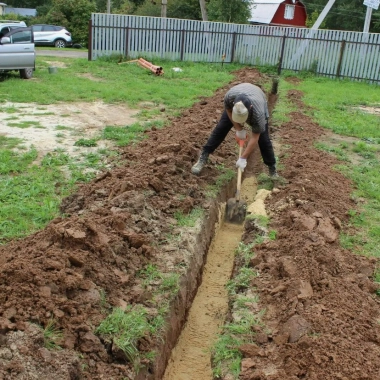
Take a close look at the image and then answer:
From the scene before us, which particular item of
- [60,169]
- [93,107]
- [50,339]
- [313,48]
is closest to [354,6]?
[313,48]

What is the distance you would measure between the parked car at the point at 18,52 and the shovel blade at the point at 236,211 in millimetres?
9483

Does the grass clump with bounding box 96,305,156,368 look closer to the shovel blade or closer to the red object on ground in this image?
Result: the shovel blade

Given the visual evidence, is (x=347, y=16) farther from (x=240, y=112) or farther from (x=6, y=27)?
(x=240, y=112)

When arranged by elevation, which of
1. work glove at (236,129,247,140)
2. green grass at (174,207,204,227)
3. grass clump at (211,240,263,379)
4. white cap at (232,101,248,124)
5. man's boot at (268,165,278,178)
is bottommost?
grass clump at (211,240,263,379)

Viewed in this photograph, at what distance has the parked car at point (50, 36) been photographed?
1088 inches

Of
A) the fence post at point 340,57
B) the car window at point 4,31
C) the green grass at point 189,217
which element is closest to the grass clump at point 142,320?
the green grass at point 189,217

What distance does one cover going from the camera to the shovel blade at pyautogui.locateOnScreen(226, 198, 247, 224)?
20.6 feet

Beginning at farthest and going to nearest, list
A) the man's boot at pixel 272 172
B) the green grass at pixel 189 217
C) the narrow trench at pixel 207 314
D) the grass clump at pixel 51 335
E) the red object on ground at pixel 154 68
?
the red object on ground at pixel 154 68
the man's boot at pixel 272 172
the green grass at pixel 189 217
the narrow trench at pixel 207 314
the grass clump at pixel 51 335

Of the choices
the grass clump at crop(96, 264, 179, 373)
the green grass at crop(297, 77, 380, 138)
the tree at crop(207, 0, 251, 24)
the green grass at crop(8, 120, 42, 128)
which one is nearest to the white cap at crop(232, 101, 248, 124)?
the grass clump at crop(96, 264, 179, 373)

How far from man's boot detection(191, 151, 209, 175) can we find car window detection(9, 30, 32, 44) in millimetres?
8919

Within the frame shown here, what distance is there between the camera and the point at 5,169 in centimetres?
640

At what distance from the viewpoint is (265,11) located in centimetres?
4569

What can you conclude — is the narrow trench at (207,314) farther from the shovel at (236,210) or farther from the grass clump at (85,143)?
the grass clump at (85,143)

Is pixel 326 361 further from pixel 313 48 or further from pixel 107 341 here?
pixel 313 48
